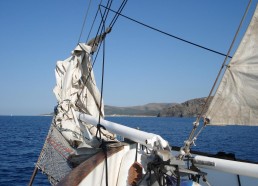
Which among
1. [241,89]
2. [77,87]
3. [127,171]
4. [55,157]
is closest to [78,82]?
[77,87]

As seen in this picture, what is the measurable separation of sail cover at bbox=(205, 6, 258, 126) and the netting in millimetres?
2930

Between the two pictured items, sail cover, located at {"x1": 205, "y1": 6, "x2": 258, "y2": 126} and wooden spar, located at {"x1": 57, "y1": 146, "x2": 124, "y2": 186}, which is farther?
sail cover, located at {"x1": 205, "y1": 6, "x2": 258, "y2": 126}

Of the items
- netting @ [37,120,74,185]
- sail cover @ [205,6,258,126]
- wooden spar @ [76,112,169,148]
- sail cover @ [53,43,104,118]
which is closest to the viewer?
wooden spar @ [76,112,169,148]

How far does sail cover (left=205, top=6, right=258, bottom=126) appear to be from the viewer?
156 inches

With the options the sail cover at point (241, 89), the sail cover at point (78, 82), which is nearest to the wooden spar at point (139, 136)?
the sail cover at point (241, 89)

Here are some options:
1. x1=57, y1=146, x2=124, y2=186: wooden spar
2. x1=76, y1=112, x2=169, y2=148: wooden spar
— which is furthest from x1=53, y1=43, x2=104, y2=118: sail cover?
x1=57, y1=146, x2=124, y2=186: wooden spar

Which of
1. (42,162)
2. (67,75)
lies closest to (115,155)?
(42,162)

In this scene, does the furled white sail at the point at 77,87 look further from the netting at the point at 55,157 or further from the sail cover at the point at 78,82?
the netting at the point at 55,157

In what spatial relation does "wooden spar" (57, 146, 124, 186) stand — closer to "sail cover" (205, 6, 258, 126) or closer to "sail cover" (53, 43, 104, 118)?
"sail cover" (205, 6, 258, 126)

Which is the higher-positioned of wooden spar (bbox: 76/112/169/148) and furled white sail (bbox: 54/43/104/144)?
furled white sail (bbox: 54/43/104/144)

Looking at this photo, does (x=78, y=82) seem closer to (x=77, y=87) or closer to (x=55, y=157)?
(x=77, y=87)

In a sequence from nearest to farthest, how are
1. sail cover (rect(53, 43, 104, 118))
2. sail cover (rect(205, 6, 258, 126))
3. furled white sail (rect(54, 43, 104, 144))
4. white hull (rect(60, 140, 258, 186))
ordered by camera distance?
white hull (rect(60, 140, 258, 186)) < sail cover (rect(205, 6, 258, 126)) < furled white sail (rect(54, 43, 104, 144)) < sail cover (rect(53, 43, 104, 118))

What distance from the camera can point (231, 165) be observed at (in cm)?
360

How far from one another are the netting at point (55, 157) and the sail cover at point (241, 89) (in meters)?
2.93
